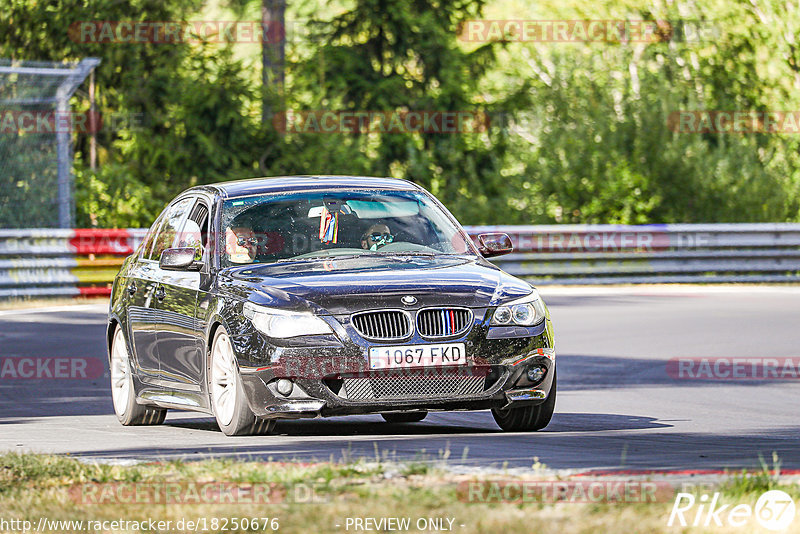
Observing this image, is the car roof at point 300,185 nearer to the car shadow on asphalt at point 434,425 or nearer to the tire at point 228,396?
the tire at point 228,396

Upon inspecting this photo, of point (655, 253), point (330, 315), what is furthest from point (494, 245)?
point (655, 253)

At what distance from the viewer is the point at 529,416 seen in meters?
10.3

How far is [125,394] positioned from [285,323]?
8.69ft

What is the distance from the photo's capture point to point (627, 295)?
25422mm

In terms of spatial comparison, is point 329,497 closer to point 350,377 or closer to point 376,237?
point 350,377

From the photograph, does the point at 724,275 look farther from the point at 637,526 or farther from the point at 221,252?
the point at 637,526

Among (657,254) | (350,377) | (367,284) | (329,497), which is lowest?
(657,254)

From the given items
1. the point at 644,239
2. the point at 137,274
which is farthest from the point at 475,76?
the point at 137,274

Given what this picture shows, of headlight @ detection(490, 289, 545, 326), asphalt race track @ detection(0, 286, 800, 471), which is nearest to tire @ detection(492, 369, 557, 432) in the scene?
asphalt race track @ detection(0, 286, 800, 471)

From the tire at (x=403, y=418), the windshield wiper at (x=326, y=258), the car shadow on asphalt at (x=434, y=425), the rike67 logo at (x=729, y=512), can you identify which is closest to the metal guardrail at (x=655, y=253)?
the car shadow on asphalt at (x=434, y=425)

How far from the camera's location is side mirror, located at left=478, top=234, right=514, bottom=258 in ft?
36.6

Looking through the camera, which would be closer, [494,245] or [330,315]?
[330,315]

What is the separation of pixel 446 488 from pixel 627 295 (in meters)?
18.9

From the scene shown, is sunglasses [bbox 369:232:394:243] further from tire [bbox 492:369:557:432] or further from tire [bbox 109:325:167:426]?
tire [bbox 109:325:167:426]
